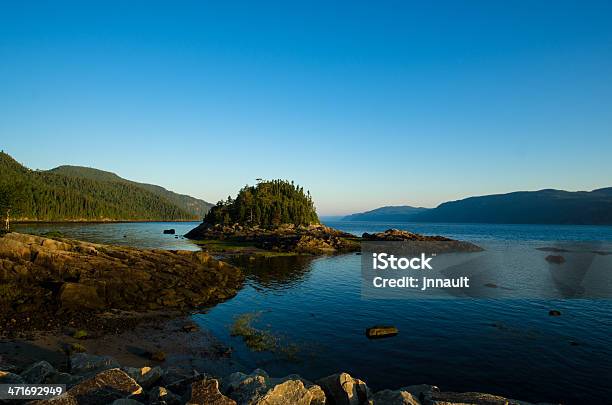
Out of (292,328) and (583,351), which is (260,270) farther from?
(583,351)

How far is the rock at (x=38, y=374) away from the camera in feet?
55.3

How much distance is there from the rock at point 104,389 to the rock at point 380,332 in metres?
21.0

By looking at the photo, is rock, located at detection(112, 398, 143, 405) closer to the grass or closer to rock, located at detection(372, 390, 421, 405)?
rock, located at detection(372, 390, 421, 405)

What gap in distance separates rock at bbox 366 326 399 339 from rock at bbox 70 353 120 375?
20761mm

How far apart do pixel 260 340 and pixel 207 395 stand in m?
15.9

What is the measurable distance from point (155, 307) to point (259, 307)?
Result: 38.9 feet

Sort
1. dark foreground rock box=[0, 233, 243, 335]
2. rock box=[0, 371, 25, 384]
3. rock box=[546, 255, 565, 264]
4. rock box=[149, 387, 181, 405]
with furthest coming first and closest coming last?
rock box=[546, 255, 565, 264] < dark foreground rock box=[0, 233, 243, 335] < rock box=[0, 371, 25, 384] < rock box=[149, 387, 181, 405]

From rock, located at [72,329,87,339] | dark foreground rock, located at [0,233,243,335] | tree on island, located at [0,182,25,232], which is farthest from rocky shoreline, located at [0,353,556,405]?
tree on island, located at [0,182,25,232]

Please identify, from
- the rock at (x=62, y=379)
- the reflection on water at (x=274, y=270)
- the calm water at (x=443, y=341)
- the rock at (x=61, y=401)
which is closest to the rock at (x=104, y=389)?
the rock at (x=61, y=401)

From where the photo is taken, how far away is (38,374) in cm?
1739

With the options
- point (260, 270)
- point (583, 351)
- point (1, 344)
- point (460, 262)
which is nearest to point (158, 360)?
point (1, 344)

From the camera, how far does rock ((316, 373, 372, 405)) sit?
645 inches

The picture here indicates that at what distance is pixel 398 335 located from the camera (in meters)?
31.2
